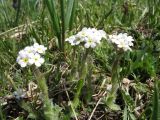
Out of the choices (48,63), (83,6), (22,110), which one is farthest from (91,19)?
(22,110)

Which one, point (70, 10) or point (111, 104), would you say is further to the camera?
point (70, 10)

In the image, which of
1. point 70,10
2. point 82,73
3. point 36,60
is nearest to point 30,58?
point 36,60

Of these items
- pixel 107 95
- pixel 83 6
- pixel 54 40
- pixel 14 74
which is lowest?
pixel 107 95

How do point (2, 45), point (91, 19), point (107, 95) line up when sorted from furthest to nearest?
point (91, 19), point (2, 45), point (107, 95)

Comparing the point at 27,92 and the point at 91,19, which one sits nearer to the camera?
the point at 27,92

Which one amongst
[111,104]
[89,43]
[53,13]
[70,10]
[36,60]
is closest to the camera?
[36,60]

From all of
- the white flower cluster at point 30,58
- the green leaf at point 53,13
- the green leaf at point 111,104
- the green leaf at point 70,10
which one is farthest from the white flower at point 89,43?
the green leaf at point 70,10

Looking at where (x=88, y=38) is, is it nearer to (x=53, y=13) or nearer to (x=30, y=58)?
(x=30, y=58)

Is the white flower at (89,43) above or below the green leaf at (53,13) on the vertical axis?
below

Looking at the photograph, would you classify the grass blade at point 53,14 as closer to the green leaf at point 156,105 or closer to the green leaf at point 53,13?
the green leaf at point 53,13

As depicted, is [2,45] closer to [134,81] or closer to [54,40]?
[54,40]

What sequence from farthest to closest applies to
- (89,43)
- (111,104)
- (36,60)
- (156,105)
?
(111,104) < (89,43) < (36,60) < (156,105)
